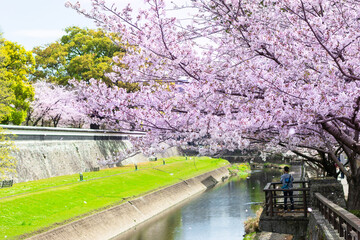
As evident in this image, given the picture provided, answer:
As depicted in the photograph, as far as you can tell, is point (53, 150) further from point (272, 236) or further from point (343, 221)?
point (343, 221)

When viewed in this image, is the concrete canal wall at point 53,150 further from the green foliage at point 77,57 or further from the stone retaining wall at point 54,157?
the green foliage at point 77,57

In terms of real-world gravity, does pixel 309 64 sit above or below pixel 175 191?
above

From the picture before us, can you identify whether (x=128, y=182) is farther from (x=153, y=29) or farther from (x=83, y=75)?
(x=153, y=29)

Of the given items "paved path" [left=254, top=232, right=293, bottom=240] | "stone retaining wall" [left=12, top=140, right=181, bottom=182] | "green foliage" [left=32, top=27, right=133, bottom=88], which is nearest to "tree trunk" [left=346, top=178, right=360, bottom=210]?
"paved path" [left=254, top=232, right=293, bottom=240]

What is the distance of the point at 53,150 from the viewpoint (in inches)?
1373

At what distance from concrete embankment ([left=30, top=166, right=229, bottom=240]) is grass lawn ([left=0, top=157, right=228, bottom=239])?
0.48 metres

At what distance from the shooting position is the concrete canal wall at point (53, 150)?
3024 centimetres

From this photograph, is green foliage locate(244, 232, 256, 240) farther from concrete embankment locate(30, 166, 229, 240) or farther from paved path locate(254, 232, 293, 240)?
concrete embankment locate(30, 166, 229, 240)

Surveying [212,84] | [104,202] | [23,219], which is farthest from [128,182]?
[212,84]

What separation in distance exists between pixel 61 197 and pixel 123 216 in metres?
3.92

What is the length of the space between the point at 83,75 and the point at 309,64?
142 feet

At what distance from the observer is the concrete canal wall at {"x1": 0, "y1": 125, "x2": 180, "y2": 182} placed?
30242 millimetres

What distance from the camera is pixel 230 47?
955 centimetres

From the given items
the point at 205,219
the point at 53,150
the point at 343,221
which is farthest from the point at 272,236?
the point at 53,150
